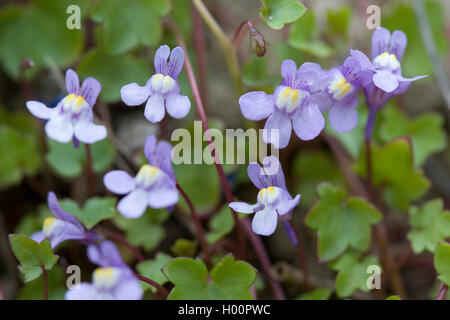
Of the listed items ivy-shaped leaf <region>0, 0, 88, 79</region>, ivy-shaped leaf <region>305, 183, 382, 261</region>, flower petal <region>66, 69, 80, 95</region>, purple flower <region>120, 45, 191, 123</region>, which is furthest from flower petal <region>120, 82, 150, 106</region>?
ivy-shaped leaf <region>0, 0, 88, 79</region>

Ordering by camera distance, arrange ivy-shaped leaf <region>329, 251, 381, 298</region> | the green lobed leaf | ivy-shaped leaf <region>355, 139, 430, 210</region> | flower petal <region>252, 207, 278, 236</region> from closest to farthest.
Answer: flower petal <region>252, 207, 278, 236</region> < ivy-shaped leaf <region>329, 251, 381, 298</region> < ivy-shaped leaf <region>355, 139, 430, 210</region> < the green lobed leaf

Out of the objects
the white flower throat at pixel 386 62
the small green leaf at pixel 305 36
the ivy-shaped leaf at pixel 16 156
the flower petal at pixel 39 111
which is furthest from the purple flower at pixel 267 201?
the ivy-shaped leaf at pixel 16 156

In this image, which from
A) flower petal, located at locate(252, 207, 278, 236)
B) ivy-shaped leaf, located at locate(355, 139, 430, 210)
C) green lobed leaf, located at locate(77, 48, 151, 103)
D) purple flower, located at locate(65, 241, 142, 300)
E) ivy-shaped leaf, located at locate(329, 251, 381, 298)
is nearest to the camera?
purple flower, located at locate(65, 241, 142, 300)

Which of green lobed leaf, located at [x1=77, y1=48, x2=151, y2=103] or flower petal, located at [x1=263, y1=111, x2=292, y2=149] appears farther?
green lobed leaf, located at [x1=77, y1=48, x2=151, y2=103]

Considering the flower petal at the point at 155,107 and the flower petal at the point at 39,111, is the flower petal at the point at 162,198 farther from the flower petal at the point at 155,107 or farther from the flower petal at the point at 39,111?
the flower petal at the point at 39,111

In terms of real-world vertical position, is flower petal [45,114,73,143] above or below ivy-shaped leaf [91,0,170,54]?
below

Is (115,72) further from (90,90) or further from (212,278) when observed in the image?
(212,278)

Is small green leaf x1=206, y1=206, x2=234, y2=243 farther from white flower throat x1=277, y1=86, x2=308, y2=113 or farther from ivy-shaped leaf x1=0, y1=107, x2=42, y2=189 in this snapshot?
ivy-shaped leaf x1=0, y1=107, x2=42, y2=189
